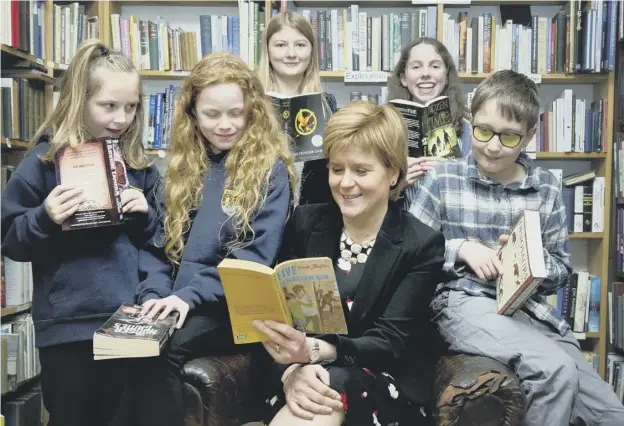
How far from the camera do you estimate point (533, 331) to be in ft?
5.55

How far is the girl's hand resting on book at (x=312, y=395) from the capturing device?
1506 millimetres

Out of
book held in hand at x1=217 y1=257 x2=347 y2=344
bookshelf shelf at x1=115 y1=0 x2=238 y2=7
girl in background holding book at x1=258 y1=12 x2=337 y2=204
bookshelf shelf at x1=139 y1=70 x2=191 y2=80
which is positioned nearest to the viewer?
book held in hand at x1=217 y1=257 x2=347 y2=344

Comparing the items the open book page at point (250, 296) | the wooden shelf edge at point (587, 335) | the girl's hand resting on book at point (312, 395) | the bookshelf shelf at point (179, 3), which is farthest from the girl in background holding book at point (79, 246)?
the wooden shelf edge at point (587, 335)

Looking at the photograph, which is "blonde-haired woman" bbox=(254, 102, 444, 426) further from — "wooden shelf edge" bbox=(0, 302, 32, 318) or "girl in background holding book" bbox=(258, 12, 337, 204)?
"wooden shelf edge" bbox=(0, 302, 32, 318)

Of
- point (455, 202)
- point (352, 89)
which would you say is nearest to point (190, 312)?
point (455, 202)

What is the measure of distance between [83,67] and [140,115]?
0.22 metres

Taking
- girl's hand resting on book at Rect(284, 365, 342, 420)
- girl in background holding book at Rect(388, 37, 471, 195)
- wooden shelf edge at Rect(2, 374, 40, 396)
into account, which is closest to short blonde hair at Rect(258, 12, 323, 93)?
girl in background holding book at Rect(388, 37, 471, 195)

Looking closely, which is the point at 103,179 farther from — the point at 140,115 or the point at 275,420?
the point at 275,420

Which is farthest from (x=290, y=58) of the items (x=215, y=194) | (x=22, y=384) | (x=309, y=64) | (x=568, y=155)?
(x=22, y=384)

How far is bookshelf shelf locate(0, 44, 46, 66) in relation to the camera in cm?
295

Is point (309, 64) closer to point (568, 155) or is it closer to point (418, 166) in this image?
point (418, 166)

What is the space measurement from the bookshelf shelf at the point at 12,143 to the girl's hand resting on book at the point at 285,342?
2.01 meters

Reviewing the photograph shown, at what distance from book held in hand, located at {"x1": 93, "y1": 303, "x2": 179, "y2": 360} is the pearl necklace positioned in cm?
50

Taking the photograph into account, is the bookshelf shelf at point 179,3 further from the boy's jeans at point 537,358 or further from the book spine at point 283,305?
the book spine at point 283,305
